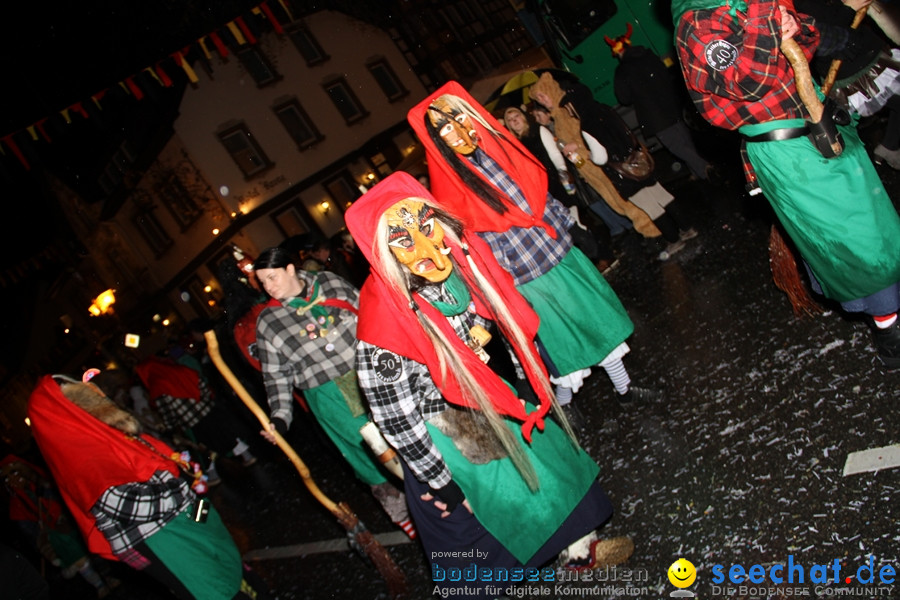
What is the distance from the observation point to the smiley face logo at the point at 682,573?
3.41m

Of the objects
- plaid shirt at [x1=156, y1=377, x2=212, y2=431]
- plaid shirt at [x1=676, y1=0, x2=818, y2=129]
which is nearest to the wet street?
plaid shirt at [x1=676, y1=0, x2=818, y2=129]

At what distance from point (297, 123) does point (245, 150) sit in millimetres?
2434

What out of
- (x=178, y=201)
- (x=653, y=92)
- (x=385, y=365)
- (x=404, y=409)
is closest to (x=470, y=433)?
(x=404, y=409)

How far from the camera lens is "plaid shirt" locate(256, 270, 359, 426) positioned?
4602 millimetres

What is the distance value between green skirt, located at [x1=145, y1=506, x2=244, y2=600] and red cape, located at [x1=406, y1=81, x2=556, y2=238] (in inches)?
107

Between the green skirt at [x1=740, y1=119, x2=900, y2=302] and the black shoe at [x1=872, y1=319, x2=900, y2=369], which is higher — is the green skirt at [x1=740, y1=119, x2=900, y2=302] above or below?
above

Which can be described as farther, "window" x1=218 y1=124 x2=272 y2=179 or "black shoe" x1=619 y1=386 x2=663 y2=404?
"window" x1=218 y1=124 x2=272 y2=179

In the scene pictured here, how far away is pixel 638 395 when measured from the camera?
5.15 m

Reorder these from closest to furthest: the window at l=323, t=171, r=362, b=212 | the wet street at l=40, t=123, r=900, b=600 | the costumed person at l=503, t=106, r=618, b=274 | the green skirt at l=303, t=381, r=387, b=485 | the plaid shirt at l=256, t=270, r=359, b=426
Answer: the wet street at l=40, t=123, r=900, b=600 < the plaid shirt at l=256, t=270, r=359, b=426 < the green skirt at l=303, t=381, r=387, b=485 < the costumed person at l=503, t=106, r=618, b=274 < the window at l=323, t=171, r=362, b=212

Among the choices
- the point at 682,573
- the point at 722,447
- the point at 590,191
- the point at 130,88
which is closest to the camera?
the point at 682,573

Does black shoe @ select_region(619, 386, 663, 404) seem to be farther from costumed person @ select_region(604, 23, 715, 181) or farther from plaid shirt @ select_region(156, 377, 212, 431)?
plaid shirt @ select_region(156, 377, 212, 431)

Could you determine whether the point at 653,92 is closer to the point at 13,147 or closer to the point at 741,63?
the point at 741,63

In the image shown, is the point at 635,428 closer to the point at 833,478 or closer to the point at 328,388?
the point at 833,478

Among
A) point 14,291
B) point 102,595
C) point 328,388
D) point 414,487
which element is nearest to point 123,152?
point 14,291
